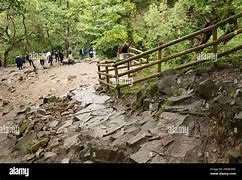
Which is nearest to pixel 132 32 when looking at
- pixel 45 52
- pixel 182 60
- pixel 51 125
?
pixel 182 60

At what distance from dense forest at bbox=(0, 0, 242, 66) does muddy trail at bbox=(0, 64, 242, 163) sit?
1438 millimetres

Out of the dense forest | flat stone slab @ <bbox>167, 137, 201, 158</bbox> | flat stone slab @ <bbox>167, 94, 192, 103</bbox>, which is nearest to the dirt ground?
the dense forest

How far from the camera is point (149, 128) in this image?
4.19 m

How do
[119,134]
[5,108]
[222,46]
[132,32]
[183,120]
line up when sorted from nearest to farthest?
1. [183,120]
2. [119,134]
3. [222,46]
4. [5,108]
5. [132,32]

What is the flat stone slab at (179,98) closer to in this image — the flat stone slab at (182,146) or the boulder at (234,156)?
the flat stone slab at (182,146)

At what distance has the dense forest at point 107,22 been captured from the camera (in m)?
6.27

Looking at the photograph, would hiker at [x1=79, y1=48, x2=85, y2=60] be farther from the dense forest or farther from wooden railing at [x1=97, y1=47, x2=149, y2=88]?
wooden railing at [x1=97, y1=47, x2=149, y2=88]

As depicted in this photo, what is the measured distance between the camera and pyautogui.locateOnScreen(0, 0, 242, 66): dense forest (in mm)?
6273

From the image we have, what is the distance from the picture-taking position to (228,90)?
397 cm

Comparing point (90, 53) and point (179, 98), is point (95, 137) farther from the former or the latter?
point (90, 53)

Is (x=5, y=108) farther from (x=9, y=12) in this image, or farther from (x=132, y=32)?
(x=9, y=12)

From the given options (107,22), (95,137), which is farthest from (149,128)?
(107,22)

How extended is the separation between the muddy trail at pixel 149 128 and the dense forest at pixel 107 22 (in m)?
1.44

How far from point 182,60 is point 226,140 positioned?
10.7ft
